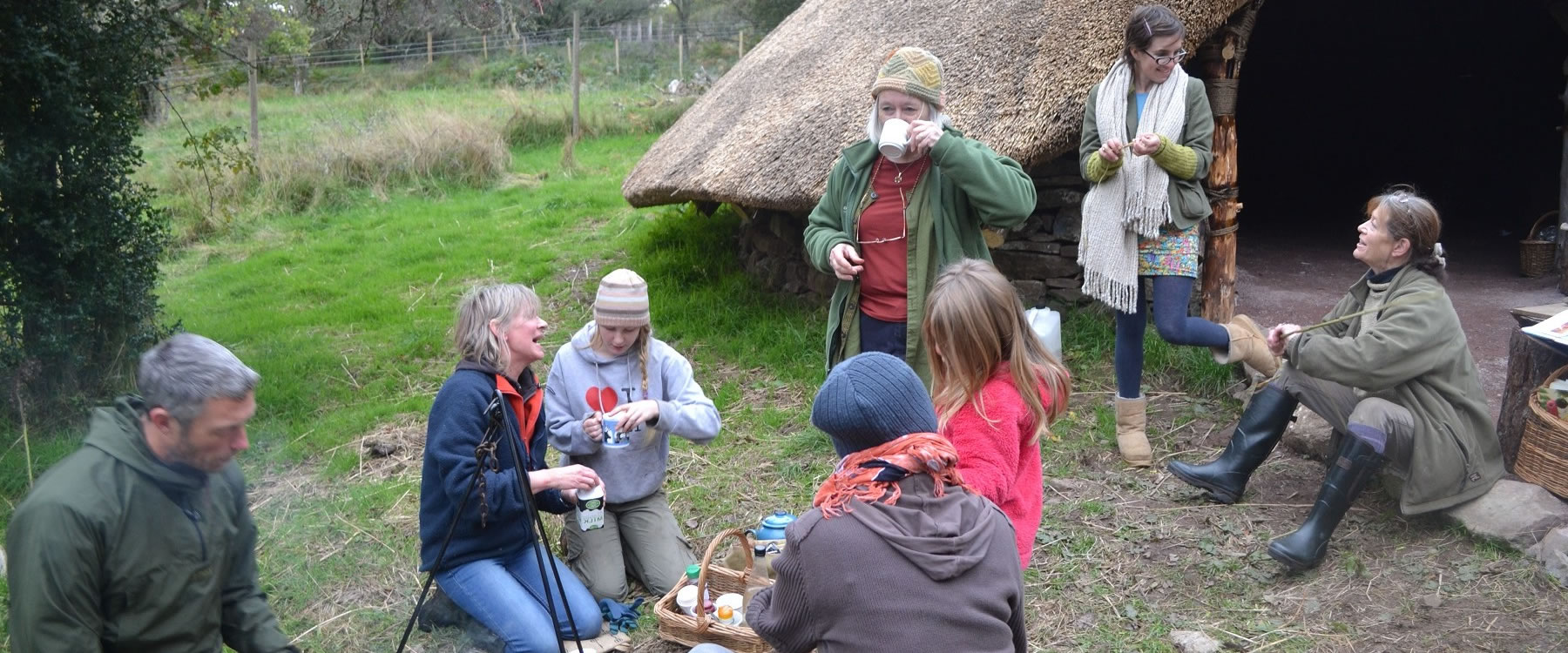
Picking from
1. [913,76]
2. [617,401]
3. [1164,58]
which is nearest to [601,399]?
[617,401]

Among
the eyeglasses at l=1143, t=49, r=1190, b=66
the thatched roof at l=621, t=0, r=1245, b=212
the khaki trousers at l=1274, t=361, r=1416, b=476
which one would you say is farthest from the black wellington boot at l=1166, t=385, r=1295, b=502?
the thatched roof at l=621, t=0, r=1245, b=212

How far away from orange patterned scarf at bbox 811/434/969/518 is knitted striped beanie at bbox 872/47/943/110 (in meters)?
1.67

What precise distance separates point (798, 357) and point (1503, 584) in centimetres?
329

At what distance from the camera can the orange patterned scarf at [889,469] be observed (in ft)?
6.19

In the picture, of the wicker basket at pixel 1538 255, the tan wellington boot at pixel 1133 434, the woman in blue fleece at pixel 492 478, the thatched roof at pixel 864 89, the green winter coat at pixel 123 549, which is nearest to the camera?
the green winter coat at pixel 123 549

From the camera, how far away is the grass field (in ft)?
11.2

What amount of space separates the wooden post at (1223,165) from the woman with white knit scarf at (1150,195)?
572mm

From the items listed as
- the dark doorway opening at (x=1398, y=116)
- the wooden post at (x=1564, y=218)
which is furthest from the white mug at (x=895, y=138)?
the dark doorway opening at (x=1398, y=116)

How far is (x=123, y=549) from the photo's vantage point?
2180mm

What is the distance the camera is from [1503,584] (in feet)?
11.2

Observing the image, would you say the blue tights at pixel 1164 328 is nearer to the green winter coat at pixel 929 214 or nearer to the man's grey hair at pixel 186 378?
the green winter coat at pixel 929 214

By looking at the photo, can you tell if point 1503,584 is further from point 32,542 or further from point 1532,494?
point 32,542

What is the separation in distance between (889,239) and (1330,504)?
1.62 meters

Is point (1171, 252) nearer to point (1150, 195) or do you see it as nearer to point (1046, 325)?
point (1150, 195)
